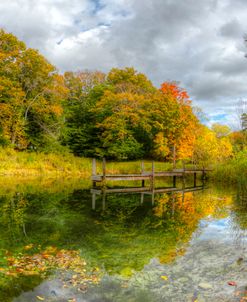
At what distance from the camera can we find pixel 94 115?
35.3 m

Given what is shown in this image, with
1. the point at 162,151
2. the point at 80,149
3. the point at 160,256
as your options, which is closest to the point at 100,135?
the point at 80,149

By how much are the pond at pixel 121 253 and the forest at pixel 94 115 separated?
17.1 m

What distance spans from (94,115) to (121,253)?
96.0ft

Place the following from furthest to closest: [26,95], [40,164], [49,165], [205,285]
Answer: [26,95] < [49,165] < [40,164] < [205,285]

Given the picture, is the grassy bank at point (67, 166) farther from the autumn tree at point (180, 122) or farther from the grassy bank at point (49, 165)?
the autumn tree at point (180, 122)

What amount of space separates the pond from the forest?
1705 cm

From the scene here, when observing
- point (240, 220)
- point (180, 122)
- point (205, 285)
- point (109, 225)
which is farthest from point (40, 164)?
point (205, 285)

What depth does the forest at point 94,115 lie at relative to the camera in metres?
28.3

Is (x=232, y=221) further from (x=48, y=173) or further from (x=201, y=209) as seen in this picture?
(x=48, y=173)

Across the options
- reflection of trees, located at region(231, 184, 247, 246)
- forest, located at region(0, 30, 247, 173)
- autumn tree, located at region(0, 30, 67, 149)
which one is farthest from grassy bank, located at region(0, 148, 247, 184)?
reflection of trees, located at region(231, 184, 247, 246)

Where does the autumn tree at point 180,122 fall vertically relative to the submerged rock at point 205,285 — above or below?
above

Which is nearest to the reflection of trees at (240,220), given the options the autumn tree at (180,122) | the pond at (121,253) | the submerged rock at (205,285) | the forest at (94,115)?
the pond at (121,253)

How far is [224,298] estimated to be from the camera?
15.7ft

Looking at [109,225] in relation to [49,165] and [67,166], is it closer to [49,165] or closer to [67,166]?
[49,165]
